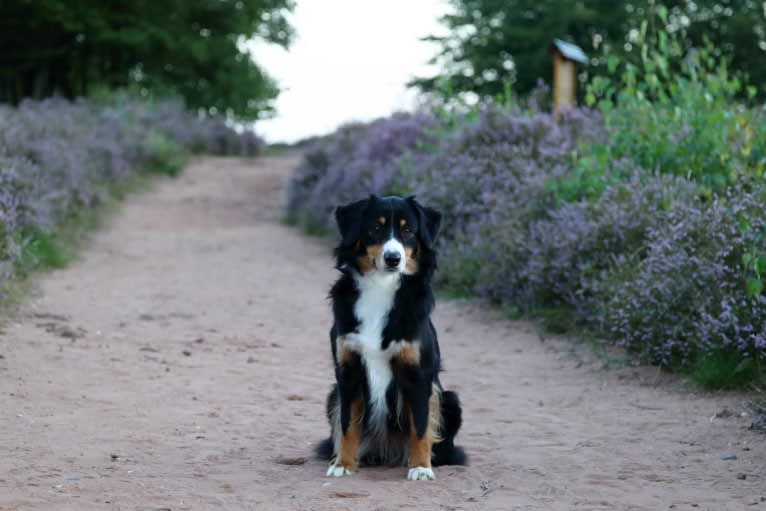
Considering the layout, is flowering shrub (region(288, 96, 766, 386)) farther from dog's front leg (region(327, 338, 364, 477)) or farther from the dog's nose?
dog's front leg (region(327, 338, 364, 477))

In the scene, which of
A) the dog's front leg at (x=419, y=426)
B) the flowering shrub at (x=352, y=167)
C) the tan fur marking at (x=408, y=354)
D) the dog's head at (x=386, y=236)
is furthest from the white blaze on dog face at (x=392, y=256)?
the flowering shrub at (x=352, y=167)

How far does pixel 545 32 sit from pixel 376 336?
27985mm

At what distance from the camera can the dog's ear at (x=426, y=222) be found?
507 centimetres

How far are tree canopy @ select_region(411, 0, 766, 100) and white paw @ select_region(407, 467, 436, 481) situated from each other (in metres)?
26.5

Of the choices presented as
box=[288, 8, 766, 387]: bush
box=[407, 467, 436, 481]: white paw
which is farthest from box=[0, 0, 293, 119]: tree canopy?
box=[407, 467, 436, 481]: white paw

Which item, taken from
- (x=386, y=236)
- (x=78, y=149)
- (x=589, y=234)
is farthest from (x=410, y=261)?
(x=78, y=149)

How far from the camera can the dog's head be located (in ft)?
16.1

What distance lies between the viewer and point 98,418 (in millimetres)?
6035

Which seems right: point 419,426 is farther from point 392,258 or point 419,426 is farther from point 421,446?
point 392,258

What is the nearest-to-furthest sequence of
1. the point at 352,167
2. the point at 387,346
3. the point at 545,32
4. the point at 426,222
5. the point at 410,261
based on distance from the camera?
1. the point at 387,346
2. the point at 410,261
3. the point at 426,222
4. the point at 352,167
5. the point at 545,32

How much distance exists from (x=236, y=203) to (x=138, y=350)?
12.7 m

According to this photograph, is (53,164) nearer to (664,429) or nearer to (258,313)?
(258,313)

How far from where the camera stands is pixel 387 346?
189 inches

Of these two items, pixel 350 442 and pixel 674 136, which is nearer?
pixel 350 442
